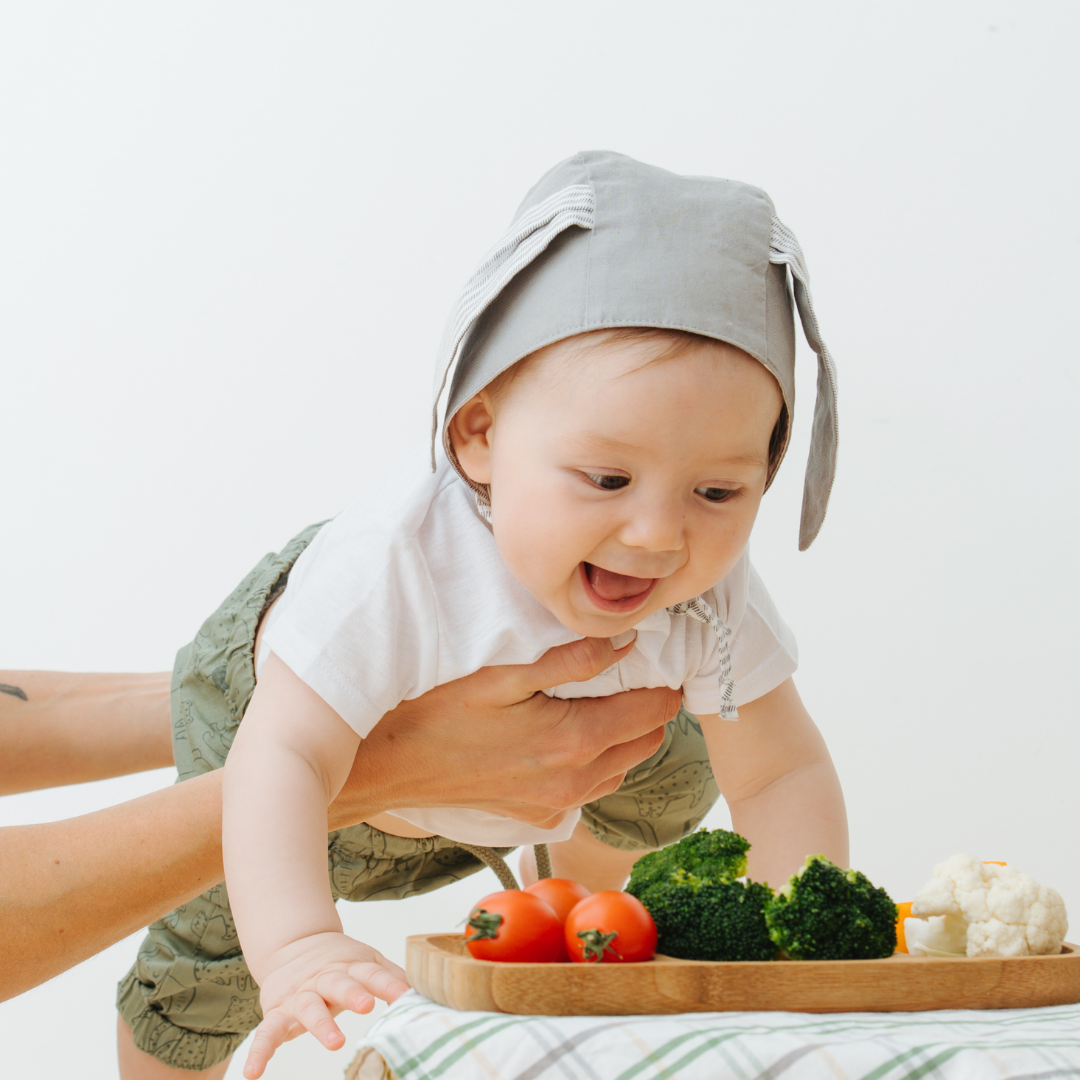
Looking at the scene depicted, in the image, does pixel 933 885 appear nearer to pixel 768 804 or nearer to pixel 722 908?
pixel 722 908

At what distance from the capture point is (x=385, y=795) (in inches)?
42.3

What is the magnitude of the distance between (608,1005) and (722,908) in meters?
0.12

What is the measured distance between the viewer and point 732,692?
109 centimetres

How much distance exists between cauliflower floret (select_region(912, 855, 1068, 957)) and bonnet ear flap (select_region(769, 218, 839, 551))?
36 centimetres

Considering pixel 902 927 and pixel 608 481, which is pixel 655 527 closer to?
pixel 608 481

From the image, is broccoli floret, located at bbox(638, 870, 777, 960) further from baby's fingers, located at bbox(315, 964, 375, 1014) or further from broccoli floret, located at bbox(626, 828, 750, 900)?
baby's fingers, located at bbox(315, 964, 375, 1014)

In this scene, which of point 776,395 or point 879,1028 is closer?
point 879,1028

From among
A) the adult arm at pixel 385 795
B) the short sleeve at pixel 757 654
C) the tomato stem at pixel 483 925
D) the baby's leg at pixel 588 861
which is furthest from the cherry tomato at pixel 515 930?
the baby's leg at pixel 588 861

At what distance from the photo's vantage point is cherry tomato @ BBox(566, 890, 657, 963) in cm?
62

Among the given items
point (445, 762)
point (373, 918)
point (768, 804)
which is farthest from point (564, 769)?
point (373, 918)

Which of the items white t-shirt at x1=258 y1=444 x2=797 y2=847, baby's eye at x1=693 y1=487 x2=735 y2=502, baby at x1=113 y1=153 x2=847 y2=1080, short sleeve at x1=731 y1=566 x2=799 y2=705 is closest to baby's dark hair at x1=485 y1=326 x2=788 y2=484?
baby at x1=113 y1=153 x2=847 y2=1080

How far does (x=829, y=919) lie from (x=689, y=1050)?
0.16 metres

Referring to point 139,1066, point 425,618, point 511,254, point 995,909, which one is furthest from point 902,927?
point 139,1066

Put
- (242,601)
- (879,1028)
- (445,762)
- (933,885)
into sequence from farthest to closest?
(242,601) → (445,762) → (933,885) → (879,1028)
